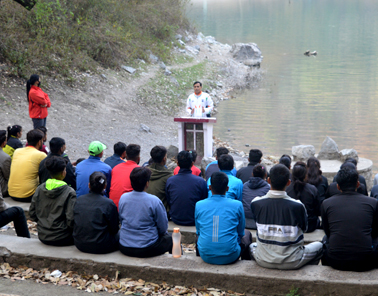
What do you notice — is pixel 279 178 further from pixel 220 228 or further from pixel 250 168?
pixel 250 168

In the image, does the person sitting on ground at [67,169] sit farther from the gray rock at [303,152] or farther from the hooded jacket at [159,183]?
the gray rock at [303,152]

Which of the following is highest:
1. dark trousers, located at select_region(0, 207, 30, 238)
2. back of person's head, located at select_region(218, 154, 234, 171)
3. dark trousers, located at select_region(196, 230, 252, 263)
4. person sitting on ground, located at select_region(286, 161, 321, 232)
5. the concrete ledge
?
back of person's head, located at select_region(218, 154, 234, 171)

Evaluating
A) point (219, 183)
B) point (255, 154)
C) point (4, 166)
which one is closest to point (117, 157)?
point (4, 166)

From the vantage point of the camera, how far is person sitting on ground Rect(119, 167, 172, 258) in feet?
15.0

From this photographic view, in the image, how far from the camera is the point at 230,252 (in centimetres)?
443

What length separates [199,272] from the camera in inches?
173

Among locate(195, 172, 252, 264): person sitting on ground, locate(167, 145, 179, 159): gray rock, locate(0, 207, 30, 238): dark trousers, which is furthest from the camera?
locate(167, 145, 179, 159): gray rock

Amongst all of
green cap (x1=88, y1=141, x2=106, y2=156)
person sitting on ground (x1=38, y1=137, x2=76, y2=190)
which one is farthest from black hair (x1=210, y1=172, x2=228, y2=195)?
person sitting on ground (x1=38, y1=137, x2=76, y2=190)

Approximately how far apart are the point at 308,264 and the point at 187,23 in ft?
91.5

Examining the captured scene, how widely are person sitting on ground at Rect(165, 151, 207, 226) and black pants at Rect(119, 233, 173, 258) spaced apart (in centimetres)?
82

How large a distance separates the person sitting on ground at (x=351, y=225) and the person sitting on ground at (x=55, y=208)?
267 centimetres

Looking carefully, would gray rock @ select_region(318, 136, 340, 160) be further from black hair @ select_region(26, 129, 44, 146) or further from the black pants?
black hair @ select_region(26, 129, 44, 146)

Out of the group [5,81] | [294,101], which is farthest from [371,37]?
[5,81]

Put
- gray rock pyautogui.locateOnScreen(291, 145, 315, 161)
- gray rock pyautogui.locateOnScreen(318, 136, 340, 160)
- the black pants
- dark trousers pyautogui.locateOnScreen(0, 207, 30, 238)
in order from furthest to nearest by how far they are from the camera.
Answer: gray rock pyautogui.locateOnScreen(318, 136, 340, 160), gray rock pyautogui.locateOnScreen(291, 145, 315, 161), dark trousers pyautogui.locateOnScreen(0, 207, 30, 238), the black pants
